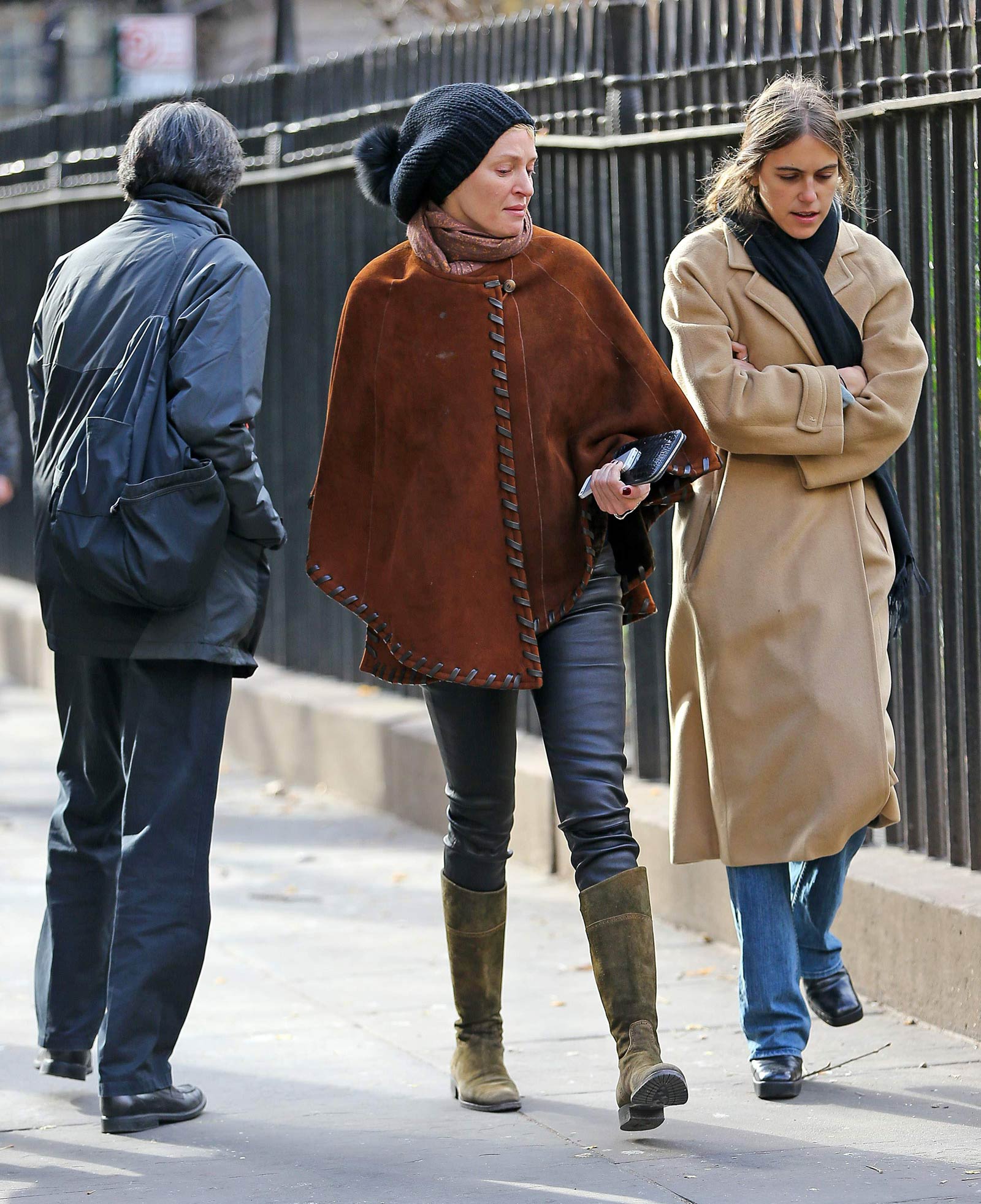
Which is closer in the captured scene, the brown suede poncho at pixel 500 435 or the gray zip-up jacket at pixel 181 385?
the brown suede poncho at pixel 500 435

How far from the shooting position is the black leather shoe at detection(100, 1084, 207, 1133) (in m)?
4.18

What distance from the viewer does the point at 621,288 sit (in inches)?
253

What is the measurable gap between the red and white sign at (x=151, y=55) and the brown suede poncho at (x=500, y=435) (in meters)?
14.1

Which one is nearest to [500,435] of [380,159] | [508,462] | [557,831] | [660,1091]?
[508,462]

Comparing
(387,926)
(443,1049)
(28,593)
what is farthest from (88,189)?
(443,1049)

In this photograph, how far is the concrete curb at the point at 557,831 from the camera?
480cm

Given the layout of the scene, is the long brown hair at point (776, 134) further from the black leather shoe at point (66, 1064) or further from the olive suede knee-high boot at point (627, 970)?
the black leather shoe at point (66, 1064)

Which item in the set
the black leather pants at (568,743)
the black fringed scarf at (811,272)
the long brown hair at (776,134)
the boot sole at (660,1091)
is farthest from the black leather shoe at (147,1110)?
the long brown hair at (776,134)

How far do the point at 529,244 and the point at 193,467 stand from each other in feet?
2.66

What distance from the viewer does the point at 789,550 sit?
14.0ft

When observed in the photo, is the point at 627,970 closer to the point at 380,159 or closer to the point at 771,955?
the point at 771,955

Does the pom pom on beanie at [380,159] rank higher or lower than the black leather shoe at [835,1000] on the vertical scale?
higher

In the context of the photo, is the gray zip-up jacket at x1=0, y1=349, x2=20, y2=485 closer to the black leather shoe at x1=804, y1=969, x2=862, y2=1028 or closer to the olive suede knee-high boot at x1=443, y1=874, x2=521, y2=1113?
the olive suede knee-high boot at x1=443, y1=874, x2=521, y2=1113

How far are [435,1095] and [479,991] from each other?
29 centimetres
